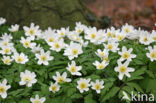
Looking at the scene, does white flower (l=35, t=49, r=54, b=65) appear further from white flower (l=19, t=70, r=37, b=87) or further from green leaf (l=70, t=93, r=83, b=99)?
green leaf (l=70, t=93, r=83, b=99)

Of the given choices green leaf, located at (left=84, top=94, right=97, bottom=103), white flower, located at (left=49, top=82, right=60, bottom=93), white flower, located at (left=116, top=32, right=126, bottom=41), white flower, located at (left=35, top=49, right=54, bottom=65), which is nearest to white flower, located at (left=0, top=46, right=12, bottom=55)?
white flower, located at (left=35, top=49, right=54, bottom=65)

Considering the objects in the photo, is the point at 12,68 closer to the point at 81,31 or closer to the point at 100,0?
the point at 81,31

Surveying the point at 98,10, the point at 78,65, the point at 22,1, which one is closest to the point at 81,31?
the point at 78,65

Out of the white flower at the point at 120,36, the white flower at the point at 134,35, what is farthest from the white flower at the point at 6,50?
the white flower at the point at 134,35

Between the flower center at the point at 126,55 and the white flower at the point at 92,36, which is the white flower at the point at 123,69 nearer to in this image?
the flower center at the point at 126,55

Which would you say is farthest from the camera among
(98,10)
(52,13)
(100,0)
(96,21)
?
(100,0)

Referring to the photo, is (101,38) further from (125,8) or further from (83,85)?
(125,8)
